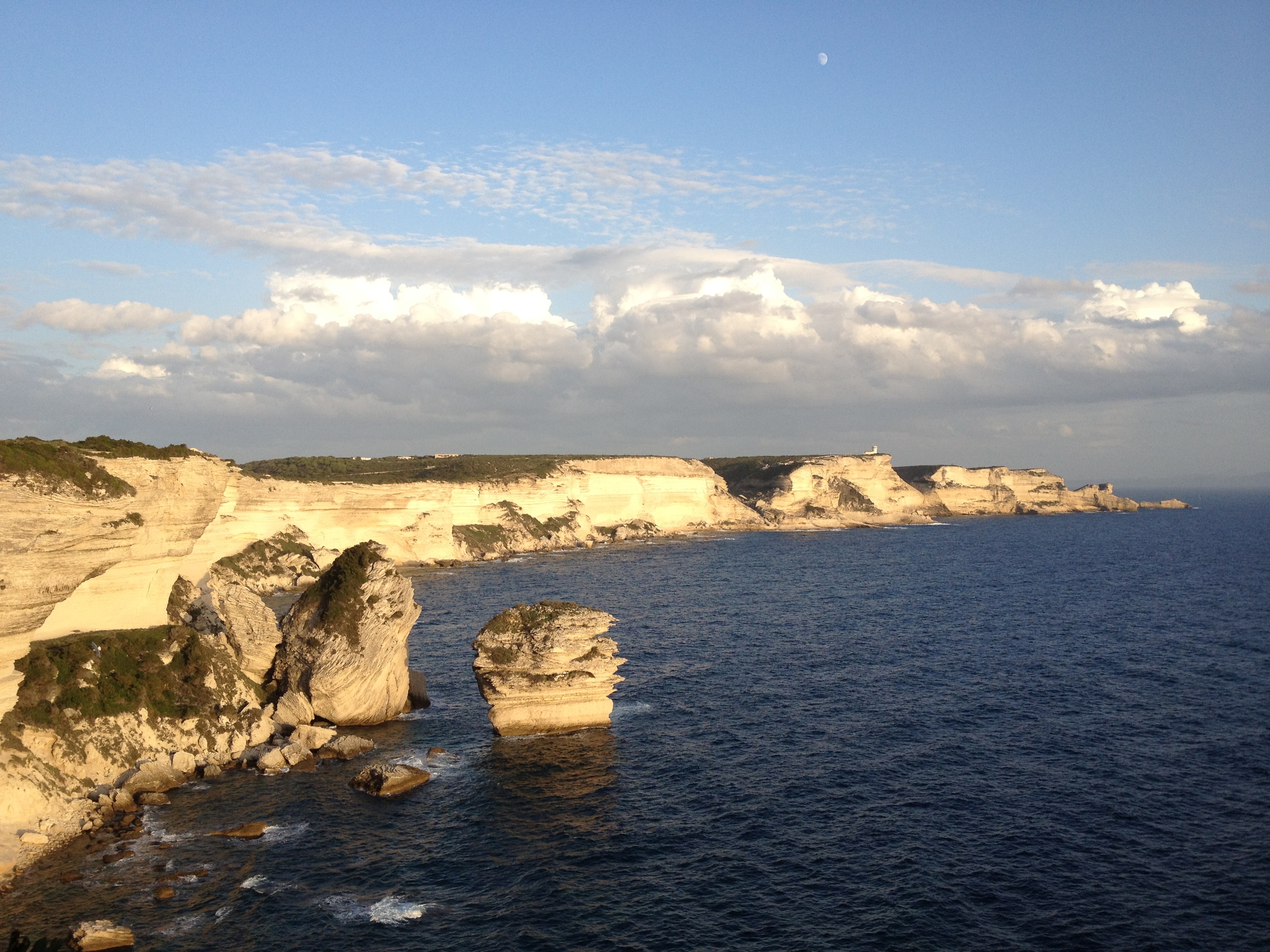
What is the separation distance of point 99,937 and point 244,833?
23.5 ft

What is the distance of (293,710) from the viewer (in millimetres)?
39531

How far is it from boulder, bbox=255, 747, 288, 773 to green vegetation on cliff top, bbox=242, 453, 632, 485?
63983 millimetres

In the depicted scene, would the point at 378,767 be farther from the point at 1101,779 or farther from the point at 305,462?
the point at 305,462

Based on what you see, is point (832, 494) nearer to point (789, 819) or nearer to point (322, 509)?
point (322, 509)

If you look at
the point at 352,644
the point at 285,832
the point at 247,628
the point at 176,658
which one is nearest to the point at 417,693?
the point at 352,644

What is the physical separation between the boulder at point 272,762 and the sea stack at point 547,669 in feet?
28.9

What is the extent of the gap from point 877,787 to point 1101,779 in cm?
882

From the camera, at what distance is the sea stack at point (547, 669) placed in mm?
37312

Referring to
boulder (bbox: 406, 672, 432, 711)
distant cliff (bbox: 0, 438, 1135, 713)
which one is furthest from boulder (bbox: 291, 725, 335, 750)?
distant cliff (bbox: 0, 438, 1135, 713)

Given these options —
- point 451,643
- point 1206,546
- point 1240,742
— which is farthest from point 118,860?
point 1206,546

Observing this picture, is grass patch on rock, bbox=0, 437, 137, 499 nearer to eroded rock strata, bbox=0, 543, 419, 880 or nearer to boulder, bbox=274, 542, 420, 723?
eroded rock strata, bbox=0, 543, 419, 880

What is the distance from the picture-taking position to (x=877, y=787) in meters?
31.5

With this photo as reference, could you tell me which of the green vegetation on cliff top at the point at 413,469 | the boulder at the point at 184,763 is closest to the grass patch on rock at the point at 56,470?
the boulder at the point at 184,763

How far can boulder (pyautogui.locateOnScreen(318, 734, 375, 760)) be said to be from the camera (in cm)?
3603
